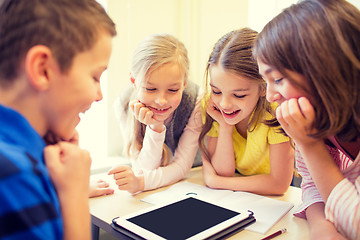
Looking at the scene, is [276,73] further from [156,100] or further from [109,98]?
[109,98]

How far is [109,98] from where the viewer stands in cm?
204

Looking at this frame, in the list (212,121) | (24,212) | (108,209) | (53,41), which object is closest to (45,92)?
(53,41)

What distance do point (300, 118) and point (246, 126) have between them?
0.60 meters

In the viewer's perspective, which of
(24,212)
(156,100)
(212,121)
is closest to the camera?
(24,212)

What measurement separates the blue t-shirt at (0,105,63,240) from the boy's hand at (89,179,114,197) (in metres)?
0.51

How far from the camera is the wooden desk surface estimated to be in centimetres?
74

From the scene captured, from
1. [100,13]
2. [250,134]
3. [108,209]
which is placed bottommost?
[108,209]

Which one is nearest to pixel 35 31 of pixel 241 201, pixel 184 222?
pixel 184 222

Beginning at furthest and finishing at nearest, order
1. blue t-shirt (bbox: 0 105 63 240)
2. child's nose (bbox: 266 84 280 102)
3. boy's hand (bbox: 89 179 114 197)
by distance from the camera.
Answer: boy's hand (bbox: 89 179 114 197) < child's nose (bbox: 266 84 280 102) < blue t-shirt (bbox: 0 105 63 240)

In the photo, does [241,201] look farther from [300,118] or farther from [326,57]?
[326,57]

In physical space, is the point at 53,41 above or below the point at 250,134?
above

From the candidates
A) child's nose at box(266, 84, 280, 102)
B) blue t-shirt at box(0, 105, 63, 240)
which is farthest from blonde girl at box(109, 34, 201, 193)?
blue t-shirt at box(0, 105, 63, 240)

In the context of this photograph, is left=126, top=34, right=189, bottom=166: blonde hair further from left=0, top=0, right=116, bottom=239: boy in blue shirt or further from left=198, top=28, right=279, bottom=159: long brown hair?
left=0, top=0, right=116, bottom=239: boy in blue shirt

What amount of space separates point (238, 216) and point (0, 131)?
55cm
